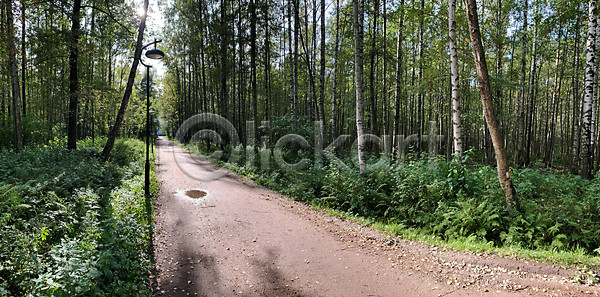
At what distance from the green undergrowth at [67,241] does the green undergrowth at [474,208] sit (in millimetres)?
5474

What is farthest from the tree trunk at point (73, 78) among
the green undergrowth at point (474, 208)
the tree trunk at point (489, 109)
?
the tree trunk at point (489, 109)

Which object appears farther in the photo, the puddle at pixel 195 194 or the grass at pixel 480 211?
the puddle at pixel 195 194

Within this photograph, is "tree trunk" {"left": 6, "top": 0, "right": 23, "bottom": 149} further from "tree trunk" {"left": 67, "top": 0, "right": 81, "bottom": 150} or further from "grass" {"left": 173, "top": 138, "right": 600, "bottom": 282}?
"grass" {"left": 173, "top": 138, "right": 600, "bottom": 282}

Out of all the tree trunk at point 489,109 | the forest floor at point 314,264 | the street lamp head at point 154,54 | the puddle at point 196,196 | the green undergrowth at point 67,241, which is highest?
the street lamp head at point 154,54

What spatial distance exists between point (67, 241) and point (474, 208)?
26.3 ft

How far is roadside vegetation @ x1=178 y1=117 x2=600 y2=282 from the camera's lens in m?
5.43

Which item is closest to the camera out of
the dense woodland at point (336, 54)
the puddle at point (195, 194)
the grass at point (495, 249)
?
the grass at point (495, 249)

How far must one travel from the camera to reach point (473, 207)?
639 centimetres

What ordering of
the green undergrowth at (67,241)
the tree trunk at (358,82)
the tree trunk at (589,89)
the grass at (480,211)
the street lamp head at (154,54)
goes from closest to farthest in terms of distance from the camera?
the green undergrowth at (67,241)
the grass at (480,211)
the tree trunk at (589,89)
the street lamp head at (154,54)
the tree trunk at (358,82)

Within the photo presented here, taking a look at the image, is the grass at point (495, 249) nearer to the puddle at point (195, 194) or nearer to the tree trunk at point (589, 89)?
the tree trunk at point (589, 89)

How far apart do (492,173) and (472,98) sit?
231 inches

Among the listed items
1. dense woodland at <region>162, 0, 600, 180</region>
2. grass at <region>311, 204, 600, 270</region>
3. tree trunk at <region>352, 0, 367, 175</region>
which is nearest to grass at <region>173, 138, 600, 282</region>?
grass at <region>311, 204, 600, 270</region>

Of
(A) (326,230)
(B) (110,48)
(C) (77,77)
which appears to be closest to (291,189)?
(A) (326,230)

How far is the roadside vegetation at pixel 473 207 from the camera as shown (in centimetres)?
543
